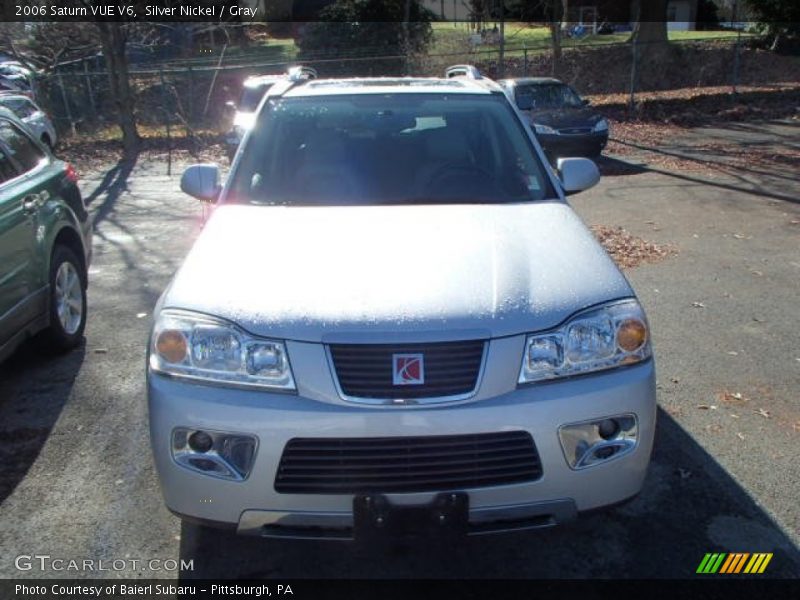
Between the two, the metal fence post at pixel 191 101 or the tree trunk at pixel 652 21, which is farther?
the tree trunk at pixel 652 21

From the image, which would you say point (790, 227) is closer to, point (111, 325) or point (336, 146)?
point (336, 146)

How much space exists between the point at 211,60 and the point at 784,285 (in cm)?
2505

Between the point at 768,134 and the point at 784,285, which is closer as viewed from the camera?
the point at 784,285

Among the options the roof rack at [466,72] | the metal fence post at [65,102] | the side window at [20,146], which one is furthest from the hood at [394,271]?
the metal fence post at [65,102]

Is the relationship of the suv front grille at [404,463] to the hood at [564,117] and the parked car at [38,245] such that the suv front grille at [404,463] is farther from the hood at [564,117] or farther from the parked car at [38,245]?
the hood at [564,117]

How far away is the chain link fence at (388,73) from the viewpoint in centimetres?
1977

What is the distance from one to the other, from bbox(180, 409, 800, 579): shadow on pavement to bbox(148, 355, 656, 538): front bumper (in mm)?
400

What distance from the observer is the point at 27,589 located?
2.83 metres

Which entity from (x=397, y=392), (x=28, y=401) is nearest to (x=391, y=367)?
(x=397, y=392)

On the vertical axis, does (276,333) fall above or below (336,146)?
below

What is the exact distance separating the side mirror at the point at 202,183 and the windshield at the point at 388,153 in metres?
0.32

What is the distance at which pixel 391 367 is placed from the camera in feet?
8.16

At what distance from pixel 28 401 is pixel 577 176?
3.63 meters

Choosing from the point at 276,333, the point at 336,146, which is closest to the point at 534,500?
the point at 276,333
